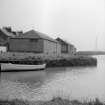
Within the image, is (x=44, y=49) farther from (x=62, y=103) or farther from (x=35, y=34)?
(x=62, y=103)

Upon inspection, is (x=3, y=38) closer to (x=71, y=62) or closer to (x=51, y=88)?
(x=71, y=62)

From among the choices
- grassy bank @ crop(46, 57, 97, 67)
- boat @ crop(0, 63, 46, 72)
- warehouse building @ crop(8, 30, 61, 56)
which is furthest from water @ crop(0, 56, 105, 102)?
warehouse building @ crop(8, 30, 61, 56)

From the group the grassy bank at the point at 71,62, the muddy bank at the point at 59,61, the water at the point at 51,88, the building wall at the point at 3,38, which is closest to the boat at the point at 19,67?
the muddy bank at the point at 59,61

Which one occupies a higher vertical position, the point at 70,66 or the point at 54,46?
the point at 54,46

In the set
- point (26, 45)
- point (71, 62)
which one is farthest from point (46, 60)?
point (26, 45)

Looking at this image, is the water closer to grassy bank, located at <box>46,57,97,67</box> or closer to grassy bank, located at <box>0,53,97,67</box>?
grassy bank, located at <box>0,53,97,67</box>

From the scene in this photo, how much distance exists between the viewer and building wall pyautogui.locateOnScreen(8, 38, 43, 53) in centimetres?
4016

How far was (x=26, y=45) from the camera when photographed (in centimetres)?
4088

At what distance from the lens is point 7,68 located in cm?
2612

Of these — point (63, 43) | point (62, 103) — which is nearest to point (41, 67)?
point (62, 103)

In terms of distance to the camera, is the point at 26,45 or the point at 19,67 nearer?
the point at 19,67

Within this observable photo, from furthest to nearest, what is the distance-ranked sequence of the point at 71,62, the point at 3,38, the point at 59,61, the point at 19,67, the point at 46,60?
1. the point at 3,38
2. the point at 71,62
3. the point at 59,61
4. the point at 46,60
5. the point at 19,67

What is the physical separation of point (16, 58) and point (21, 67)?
3.81 meters

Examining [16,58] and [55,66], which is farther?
[55,66]
